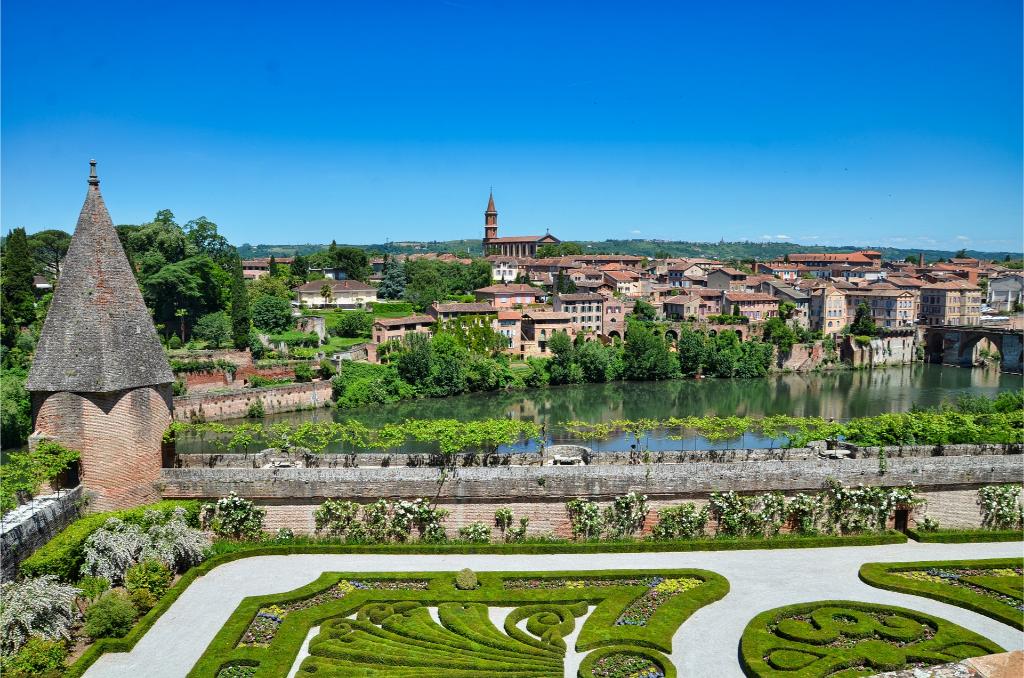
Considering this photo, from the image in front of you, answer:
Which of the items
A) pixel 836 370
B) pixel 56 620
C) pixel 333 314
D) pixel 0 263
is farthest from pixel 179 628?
pixel 836 370

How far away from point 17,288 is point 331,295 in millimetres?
32930

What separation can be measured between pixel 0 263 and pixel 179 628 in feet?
173

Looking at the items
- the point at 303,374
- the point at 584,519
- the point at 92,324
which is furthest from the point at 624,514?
the point at 303,374

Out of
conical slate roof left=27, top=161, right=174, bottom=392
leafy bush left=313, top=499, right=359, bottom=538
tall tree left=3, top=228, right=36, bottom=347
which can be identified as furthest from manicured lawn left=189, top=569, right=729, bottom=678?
tall tree left=3, top=228, right=36, bottom=347

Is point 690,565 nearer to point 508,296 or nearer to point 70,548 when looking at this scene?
point 70,548

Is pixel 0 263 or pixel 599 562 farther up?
pixel 0 263

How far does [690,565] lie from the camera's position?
59.5 ft

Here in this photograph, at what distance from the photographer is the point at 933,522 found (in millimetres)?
20219

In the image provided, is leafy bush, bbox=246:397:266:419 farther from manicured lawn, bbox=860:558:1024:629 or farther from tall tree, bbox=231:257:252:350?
manicured lawn, bbox=860:558:1024:629

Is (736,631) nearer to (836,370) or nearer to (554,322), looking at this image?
(554,322)

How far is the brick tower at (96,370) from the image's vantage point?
18.0 m

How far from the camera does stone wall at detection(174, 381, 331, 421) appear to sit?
4597cm

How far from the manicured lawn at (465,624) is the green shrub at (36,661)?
245 cm

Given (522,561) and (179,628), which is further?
(522,561)
